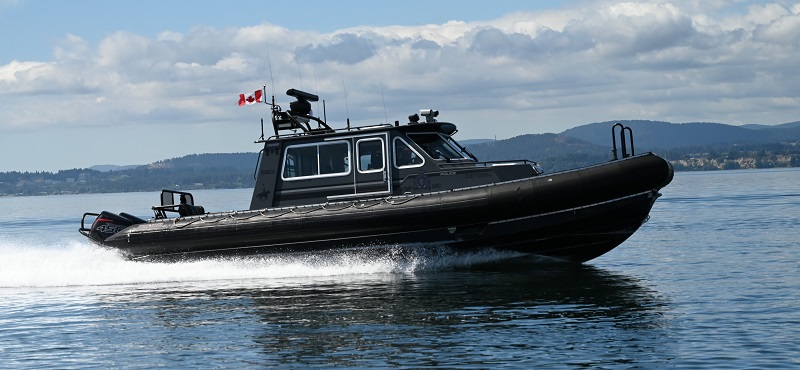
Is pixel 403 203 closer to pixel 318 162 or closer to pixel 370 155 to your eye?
pixel 370 155

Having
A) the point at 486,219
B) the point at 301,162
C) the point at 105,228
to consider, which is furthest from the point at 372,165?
the point at 105,228

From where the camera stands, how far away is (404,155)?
1764cm

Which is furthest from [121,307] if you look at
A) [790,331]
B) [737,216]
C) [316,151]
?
[737,216]

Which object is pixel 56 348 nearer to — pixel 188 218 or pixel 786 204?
pixel 188 218

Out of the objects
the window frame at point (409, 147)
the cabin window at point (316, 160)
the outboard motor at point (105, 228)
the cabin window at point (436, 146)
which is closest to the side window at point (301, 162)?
the cabin window at point (316, 160)

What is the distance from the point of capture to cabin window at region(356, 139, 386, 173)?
1775cm

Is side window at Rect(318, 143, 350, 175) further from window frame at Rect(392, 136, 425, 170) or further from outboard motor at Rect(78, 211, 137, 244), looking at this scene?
outboard motor at Rect(78, 211, 137, 244)

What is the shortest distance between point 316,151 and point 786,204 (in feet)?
88.5

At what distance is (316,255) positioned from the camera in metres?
17.8

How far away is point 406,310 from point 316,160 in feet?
16.1

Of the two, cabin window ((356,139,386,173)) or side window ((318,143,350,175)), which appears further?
side window ((318,143,350,175))

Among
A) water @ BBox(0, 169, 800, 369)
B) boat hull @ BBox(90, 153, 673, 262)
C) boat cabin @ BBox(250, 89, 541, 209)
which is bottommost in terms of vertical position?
water @ BBox(0, 169, 800, 369)

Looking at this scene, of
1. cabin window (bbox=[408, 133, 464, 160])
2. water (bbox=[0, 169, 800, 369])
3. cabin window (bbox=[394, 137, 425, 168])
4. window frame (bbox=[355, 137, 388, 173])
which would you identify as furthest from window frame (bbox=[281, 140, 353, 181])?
water (bbox=[0, 169, 800, 369])

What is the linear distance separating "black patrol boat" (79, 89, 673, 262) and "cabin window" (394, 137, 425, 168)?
0.02 m
